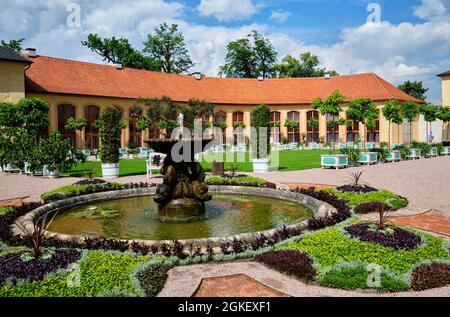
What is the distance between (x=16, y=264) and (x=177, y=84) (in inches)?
1579

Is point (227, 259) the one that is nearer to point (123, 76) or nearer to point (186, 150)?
point (186, 150)

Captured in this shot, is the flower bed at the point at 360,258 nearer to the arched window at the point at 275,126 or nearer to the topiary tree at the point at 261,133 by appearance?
the topiary tree at the point at 261,133

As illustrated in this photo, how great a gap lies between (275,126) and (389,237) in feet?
135

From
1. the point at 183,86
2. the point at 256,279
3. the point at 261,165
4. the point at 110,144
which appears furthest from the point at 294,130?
the point at 256,279

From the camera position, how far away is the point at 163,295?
4.71m

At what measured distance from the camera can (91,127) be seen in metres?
37.2

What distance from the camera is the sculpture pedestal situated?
9117 mm

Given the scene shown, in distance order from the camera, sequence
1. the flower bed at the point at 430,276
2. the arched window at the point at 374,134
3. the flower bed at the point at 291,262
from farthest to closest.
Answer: the arched window at the point at 374,134
the flower bed at the point at 291,262
the flower bed at the point at 430,276

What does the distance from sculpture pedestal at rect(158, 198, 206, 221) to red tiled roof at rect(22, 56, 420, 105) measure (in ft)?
95.0

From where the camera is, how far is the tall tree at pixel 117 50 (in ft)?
168

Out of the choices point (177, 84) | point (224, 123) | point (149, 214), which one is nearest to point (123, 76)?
point (177, 84)

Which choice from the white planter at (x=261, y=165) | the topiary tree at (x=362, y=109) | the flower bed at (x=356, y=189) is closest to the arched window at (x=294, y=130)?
the topiary tree at (x=362, y=109)

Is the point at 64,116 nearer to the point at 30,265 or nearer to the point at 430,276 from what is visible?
the point at 30,265

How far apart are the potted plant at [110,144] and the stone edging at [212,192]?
19.7 ft
